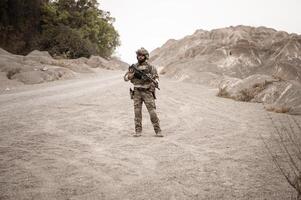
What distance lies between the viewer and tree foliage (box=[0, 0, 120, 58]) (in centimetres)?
3195

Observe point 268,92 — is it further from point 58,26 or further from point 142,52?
point 58,26

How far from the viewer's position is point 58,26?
1406 inches

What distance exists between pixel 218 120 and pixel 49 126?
4.25 metres

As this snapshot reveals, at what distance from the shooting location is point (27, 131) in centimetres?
683

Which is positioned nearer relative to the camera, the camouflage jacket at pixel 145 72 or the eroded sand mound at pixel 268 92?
the camouflage jacket at pixel 145 72

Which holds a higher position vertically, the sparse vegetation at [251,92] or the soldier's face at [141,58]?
the soldier's face at [141,58]

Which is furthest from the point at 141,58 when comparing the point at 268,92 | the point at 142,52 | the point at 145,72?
the point at 268,92

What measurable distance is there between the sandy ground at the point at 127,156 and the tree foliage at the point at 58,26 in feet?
75.8

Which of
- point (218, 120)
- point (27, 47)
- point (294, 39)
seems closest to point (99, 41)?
point (27, 47)

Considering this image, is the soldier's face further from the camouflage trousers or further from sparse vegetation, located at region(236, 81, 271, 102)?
sparse vegetation, located at region(236, 81, 271, 102)

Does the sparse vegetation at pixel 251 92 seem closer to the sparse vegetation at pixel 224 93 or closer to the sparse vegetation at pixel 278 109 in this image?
the sparse vegetation at pixel 224 93

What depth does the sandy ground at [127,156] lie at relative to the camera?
4156mm

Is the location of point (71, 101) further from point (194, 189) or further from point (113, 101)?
point (194, 189)

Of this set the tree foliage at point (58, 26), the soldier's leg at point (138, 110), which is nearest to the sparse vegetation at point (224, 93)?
the soldier's leg at point (138, 110)
